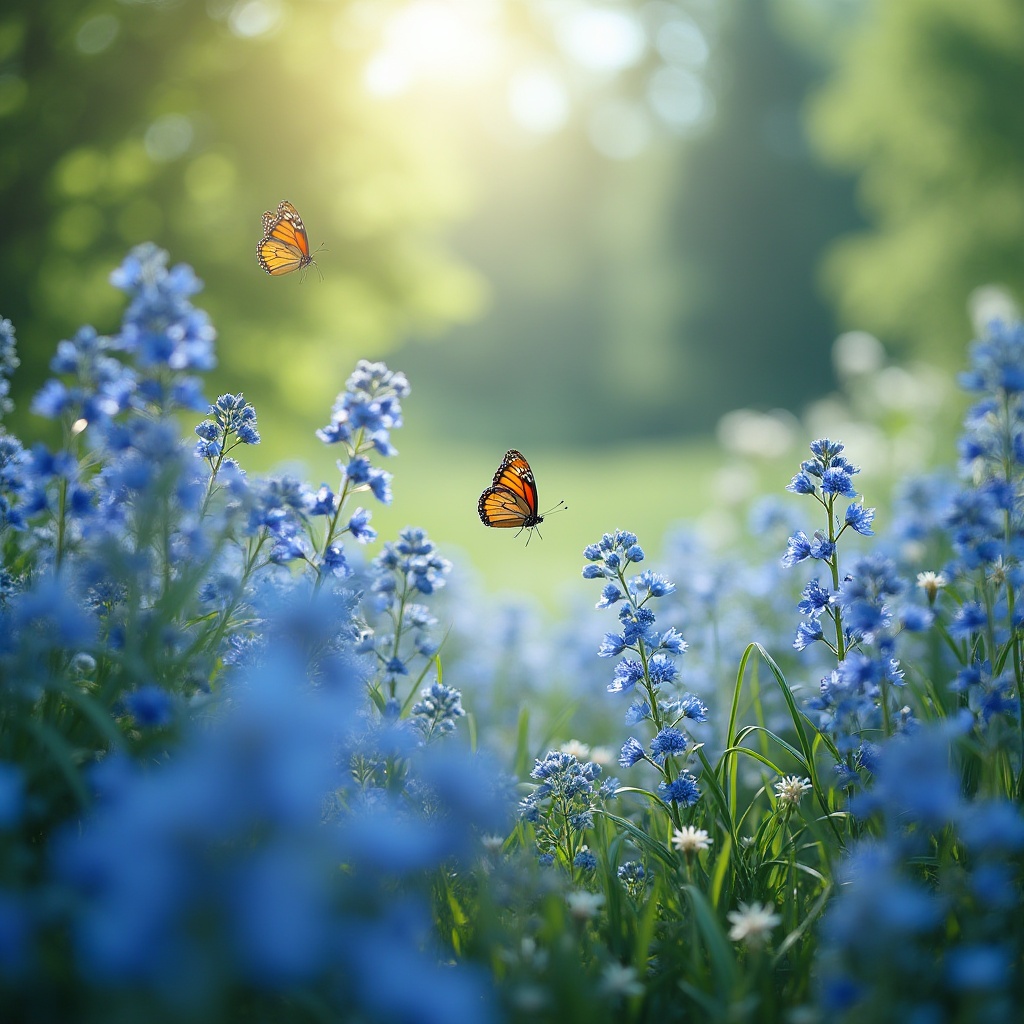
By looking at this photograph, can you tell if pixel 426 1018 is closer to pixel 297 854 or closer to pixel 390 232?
pixel 297 854

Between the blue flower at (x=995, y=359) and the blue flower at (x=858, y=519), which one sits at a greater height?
the blue flower at (x=995, y=359)

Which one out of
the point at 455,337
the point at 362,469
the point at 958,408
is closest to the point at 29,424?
the point at 362,469

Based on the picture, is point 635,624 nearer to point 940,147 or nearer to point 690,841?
point 690,841

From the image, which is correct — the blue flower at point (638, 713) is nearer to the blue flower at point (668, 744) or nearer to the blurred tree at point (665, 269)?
the blue flower at point (668, 744)

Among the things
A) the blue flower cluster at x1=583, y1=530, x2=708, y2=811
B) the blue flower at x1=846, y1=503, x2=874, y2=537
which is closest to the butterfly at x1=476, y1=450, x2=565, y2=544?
the blue flower cluster at x1=583, y1=530, x2=708, y2=811

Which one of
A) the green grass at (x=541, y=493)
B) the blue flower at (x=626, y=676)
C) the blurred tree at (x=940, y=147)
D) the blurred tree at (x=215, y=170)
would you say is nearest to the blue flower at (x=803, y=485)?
the blue flower at (x=626, y=676)

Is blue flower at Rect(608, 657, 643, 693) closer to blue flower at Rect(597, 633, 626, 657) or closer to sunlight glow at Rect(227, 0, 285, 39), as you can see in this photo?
blue flower at Rect(597, 633, 626, 657)

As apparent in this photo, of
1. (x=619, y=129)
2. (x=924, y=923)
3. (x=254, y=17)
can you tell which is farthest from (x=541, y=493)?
(x=619, y=129)
